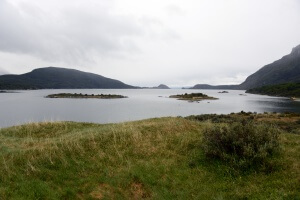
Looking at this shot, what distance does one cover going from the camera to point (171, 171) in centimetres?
1503

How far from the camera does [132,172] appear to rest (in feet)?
48.2

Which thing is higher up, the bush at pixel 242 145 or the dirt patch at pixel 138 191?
the bush at pixel 242 145

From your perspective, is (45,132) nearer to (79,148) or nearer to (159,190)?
(79,148)

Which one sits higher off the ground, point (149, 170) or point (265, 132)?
point (265, 132)

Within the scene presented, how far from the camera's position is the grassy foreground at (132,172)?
12664 millimetres

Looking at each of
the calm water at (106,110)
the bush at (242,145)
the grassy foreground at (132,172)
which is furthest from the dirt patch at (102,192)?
the calm water at (106,110)

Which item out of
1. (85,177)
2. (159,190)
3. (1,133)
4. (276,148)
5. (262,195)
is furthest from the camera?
(1,133)

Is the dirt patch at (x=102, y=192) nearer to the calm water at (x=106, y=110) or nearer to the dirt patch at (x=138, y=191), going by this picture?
the dirt patch at (x=138, y=191)

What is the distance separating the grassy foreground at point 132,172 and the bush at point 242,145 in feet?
2.00

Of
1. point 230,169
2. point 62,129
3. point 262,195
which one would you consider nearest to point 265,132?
point 230,169

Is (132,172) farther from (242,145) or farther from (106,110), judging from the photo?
(106,110)

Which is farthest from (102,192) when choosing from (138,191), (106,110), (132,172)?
(106,110)

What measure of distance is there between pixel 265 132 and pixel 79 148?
41.9 ft

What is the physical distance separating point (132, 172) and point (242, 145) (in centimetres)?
706
